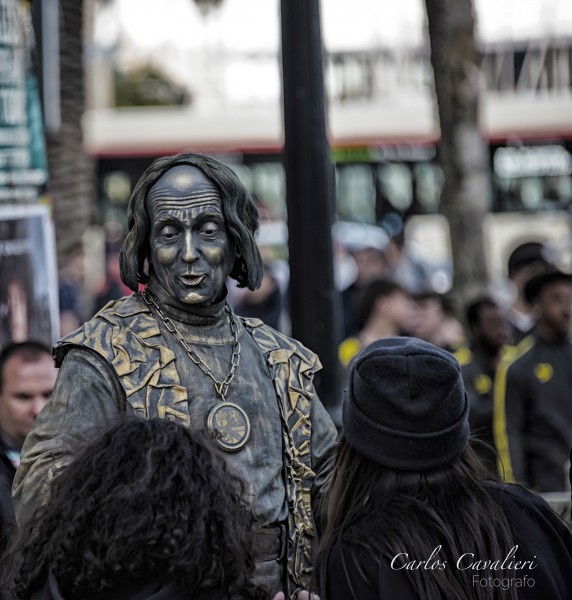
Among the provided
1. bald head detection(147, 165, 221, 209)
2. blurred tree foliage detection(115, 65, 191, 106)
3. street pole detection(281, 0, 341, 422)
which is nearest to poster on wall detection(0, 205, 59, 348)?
street pole detection(281, 0, 341, 422)

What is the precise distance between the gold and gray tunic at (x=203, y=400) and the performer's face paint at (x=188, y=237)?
0.33 ft

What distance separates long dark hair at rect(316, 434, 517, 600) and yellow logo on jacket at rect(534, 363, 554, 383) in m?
4.34

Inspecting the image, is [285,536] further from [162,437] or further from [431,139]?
[431,139]

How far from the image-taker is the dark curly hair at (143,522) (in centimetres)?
263

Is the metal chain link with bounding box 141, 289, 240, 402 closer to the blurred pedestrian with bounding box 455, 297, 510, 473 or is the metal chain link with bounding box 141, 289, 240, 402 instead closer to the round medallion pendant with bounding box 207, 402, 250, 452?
the round medallion pendant with bounding box 207, 402, 250, 452

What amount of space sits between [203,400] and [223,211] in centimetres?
57

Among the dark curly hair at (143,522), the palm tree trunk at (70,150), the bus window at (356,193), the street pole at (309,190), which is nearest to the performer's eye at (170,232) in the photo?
the dark curly hair at (143,522)

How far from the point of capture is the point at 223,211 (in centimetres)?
384

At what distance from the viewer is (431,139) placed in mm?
24125

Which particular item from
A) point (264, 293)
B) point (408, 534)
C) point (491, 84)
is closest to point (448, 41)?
point (264, 293)

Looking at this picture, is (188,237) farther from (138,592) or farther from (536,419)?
(536,419)

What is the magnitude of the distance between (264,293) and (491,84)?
57.8 feet

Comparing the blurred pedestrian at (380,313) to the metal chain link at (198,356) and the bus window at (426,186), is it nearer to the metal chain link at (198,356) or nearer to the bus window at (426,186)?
the metal chain link at (198,356)

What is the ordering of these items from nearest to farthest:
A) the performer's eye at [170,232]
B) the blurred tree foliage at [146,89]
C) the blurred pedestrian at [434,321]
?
the performer's eye at [170,232]
the blurred pedestrian at [434,321]
the blurred tree foliage at [146,89]
